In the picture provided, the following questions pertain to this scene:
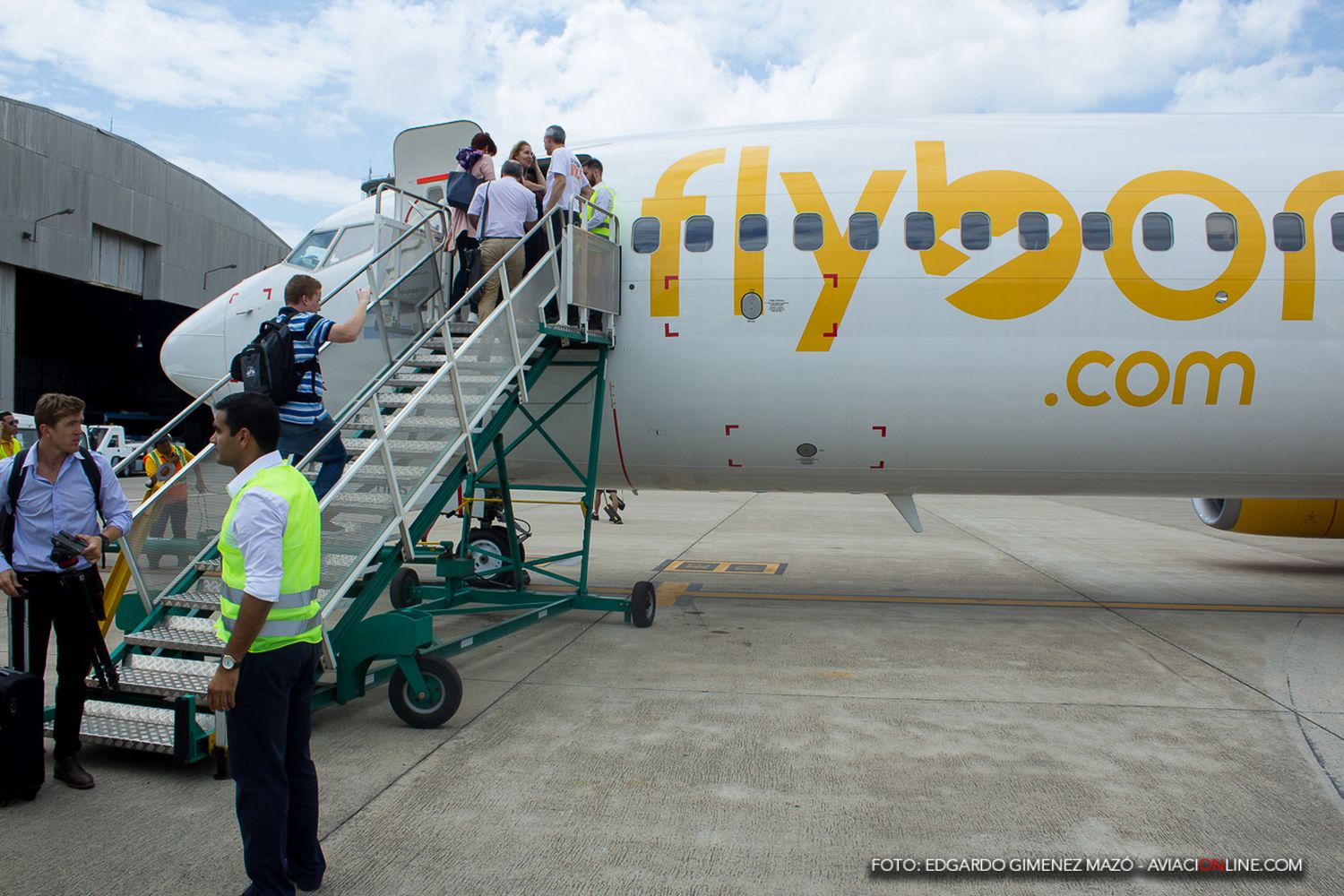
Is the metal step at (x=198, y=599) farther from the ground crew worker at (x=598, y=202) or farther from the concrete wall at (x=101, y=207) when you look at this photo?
the concrete wall at (x=101, y=207)

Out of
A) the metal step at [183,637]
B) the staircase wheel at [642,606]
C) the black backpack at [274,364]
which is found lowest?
the staircase wheel at [642,606]

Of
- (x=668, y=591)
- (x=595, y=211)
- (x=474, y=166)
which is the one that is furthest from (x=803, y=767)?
(x=668, y=591)

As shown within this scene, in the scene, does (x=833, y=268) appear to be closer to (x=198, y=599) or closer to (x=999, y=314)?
(x=999, y=314)

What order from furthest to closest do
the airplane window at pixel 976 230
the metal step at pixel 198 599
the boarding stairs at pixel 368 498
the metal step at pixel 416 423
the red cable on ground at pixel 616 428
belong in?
the red cable on ground at pixel 616 428 < the airplane window at pixel 976 230 < the metal step at pixel 416 423 < the metal step at pixel 198 599 < the boarding stairs at pixel 368 498

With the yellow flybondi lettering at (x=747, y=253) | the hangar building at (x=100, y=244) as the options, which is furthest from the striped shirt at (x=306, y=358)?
the hangar building at (x=100, y=244)

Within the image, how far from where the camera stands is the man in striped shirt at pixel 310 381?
5816 millimetres

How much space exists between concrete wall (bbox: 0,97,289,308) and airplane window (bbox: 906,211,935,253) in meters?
32.8

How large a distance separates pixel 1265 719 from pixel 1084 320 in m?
3.66

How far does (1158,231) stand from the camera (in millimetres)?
8289

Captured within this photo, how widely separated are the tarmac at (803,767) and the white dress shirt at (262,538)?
56.1 inches

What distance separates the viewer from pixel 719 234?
339 inches

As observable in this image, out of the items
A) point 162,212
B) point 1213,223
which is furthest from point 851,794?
point 162,212

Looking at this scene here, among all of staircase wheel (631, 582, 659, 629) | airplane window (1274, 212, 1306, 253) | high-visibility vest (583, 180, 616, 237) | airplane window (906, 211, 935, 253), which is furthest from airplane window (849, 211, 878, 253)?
staircase wheel (631, 582, 659, 629)

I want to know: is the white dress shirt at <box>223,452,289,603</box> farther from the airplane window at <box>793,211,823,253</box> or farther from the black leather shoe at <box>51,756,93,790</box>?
the airplane window at <box>793,211,823,253</box>
